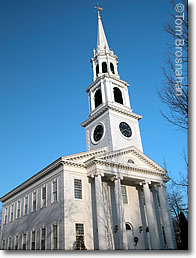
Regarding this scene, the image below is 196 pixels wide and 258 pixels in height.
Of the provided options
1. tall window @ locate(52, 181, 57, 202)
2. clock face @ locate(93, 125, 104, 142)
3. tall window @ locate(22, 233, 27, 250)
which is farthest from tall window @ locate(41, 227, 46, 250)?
clock face @ locate(93, 125, 104, 142)

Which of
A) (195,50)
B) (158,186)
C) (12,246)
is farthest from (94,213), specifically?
(195,50)

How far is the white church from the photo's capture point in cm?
2192

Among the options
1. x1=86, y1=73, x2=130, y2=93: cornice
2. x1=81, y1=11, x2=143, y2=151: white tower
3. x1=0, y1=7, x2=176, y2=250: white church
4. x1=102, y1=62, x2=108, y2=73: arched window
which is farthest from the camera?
x1=102, y1=62, x2=108, y2=73: arched window

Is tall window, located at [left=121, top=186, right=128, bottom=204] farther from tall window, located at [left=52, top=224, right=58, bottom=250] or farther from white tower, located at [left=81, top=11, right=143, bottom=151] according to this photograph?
tall window, located at [left=52, top=224, right=58, bottom=250]

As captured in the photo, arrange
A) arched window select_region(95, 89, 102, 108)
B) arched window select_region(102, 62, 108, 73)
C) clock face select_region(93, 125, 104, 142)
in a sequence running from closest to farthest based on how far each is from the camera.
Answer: clock face select_region(93, 125, 104, 142) < arched window select_region(95, 89, 102, 108) < arched window select_region(102, 62, 108, 73)

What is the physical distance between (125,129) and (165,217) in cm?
1131

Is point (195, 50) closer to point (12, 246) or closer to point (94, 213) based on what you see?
point (94, 213)

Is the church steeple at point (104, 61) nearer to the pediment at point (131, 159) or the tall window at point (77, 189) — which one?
the pediment at point (131, 159)

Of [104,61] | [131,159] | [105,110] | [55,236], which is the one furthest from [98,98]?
[55,236]

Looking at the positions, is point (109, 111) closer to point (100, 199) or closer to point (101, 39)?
point (100, 199)

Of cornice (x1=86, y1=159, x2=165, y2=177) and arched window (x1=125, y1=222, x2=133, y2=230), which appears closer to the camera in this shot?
cornice (x1=86, y1=159, x2=165, y2=177)

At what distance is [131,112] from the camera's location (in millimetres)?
32969

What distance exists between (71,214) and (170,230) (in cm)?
1104

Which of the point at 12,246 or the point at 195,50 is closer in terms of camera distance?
the point at 195,50
